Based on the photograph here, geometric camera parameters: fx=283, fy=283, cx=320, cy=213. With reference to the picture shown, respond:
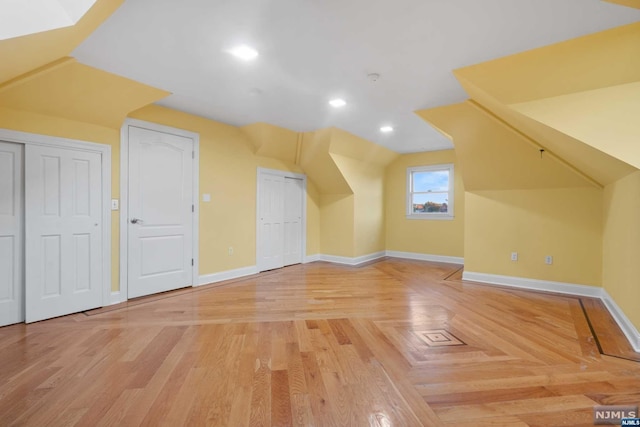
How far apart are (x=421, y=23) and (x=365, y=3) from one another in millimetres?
448

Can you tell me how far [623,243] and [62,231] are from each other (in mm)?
5517

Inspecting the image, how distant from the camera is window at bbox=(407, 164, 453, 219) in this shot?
5.99 meters

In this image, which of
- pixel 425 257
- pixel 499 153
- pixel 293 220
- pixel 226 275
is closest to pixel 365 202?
pixel 293 220

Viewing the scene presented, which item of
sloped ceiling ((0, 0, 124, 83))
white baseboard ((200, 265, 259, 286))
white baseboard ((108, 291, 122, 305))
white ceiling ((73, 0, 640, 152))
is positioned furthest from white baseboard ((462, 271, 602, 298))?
sloped ceiling ((0, 0, 124, 83))

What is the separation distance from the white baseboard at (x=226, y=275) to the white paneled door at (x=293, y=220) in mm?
903

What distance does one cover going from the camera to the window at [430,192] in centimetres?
599

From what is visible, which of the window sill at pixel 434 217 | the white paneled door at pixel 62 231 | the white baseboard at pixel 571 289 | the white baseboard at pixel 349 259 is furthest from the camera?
the window sill at pixel 434 217

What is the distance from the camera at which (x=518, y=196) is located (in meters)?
4.06

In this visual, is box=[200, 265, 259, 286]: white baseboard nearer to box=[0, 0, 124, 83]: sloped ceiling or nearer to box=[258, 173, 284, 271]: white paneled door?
box=[258, 173, 284, 271]: white paneled door

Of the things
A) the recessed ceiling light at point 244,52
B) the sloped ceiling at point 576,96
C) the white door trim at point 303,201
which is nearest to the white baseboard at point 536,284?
the sloped ceiling at point 576,96

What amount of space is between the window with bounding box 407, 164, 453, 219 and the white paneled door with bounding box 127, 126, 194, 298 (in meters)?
4.62

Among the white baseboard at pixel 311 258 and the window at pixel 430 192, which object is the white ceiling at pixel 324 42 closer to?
the window at pixel 430 192

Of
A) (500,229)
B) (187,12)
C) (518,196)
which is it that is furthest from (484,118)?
(187,12)

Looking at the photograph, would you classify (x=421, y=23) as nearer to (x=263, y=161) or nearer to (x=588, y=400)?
(x=588, y=400)
